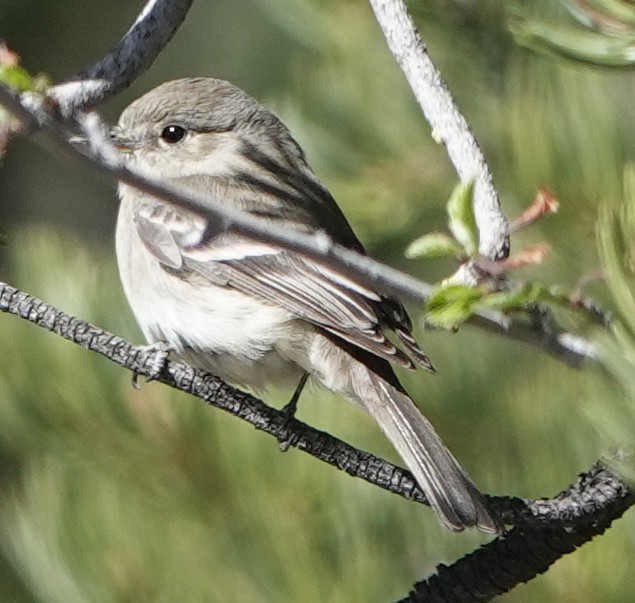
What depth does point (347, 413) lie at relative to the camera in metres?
1.99

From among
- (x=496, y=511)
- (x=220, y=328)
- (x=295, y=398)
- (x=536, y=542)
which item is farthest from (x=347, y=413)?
(x=536, y=542)

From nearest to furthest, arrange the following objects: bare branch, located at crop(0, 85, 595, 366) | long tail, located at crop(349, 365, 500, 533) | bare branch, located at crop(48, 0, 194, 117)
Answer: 1. bare branch, located at crop(0, 85, 595, 366)
2. bare branch, located at crop(48, 0, 194, 117)
3. long tail, located at crop(349, 365, 500, 533)

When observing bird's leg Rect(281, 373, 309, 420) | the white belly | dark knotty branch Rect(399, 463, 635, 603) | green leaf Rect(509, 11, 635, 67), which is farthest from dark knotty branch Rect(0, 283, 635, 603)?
the white belly

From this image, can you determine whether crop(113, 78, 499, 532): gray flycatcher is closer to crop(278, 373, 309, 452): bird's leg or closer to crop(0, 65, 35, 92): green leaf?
crop(278, 373, 309, 452): bird's leg

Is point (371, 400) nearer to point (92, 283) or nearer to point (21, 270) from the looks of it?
point (92, 283)

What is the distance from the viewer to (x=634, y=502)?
1.10 metres

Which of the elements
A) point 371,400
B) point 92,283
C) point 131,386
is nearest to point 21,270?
point 92,283

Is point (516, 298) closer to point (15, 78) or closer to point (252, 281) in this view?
point (15, 78)

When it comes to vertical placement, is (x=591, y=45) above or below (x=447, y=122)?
below

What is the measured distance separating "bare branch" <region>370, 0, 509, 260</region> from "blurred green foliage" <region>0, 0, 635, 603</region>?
0.95 feet

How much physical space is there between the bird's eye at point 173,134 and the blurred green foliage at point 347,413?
0.42 m

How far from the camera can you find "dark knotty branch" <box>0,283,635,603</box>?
1.09 m

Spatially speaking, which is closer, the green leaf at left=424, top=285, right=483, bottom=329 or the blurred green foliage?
the green leaf at left=424, top=285, right=483, bottom=329

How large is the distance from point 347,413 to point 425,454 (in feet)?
0.95
